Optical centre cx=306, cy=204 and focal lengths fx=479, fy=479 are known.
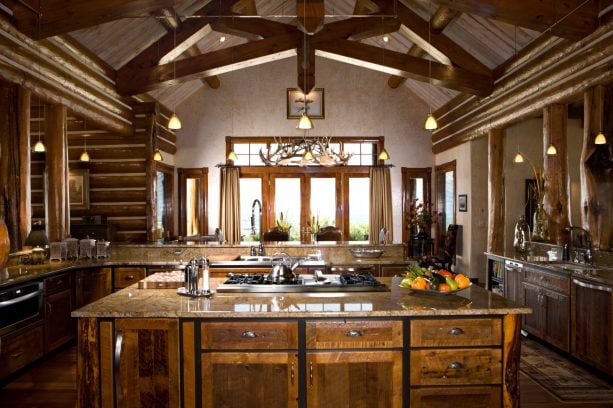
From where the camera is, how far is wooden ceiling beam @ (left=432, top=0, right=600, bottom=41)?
5.29 m

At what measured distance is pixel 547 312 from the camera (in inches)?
206

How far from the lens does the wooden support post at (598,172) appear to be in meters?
5.33

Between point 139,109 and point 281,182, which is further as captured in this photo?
point 281,182

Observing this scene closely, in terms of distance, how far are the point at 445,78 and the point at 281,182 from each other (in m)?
5.17

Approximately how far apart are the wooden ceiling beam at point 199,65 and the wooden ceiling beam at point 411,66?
71cm

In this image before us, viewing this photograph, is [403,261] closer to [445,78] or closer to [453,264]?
[445,78]

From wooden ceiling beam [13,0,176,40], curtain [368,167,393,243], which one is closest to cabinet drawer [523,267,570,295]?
wooden ceiling beam [13,0,176,40]

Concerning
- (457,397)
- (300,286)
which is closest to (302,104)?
(300,286)

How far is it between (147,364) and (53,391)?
1865 mm

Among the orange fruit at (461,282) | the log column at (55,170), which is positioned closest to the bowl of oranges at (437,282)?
the orange fruit at (461,282)

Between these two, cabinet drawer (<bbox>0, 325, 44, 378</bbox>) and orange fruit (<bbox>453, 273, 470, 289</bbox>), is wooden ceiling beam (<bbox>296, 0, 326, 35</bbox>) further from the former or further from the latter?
cabinet drawer (<bbox>0, 325, 44, 378</bbox>)

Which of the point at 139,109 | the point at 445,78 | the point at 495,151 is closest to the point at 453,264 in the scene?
the point at 495,151

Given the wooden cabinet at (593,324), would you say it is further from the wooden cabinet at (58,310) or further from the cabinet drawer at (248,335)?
the wooden cabinet at (58,310)

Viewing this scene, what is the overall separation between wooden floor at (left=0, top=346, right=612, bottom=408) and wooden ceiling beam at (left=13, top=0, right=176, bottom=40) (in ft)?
12.0
